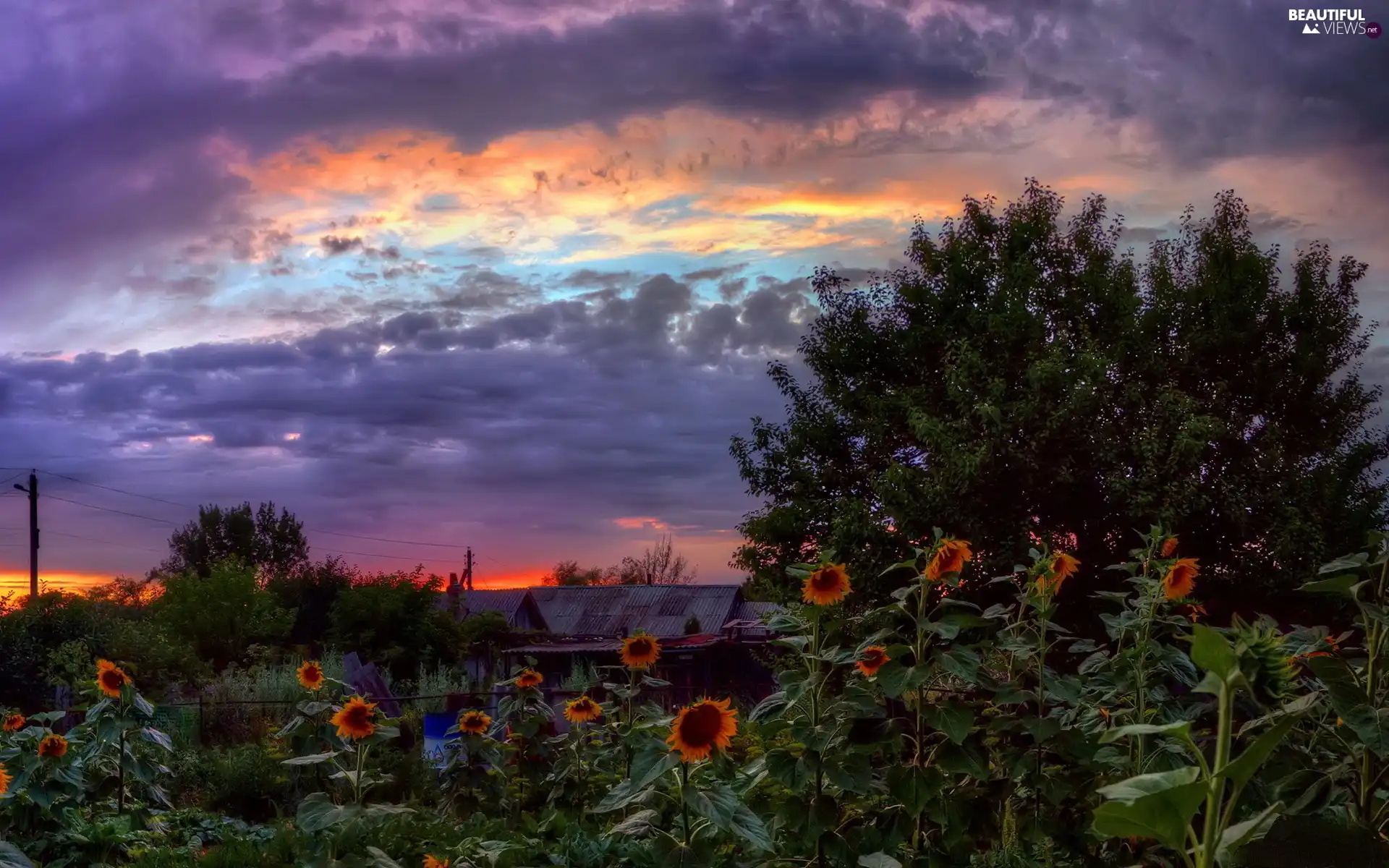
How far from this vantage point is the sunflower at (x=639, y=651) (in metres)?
4.77

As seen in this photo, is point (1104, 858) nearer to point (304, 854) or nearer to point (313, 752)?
point (304, 854)

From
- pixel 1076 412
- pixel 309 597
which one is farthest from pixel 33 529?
pixel 1076 412

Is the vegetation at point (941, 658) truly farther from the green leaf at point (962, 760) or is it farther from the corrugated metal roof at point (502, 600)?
the corrugated metal roof at point (502, 600)

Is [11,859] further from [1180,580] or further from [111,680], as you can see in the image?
[111,680]

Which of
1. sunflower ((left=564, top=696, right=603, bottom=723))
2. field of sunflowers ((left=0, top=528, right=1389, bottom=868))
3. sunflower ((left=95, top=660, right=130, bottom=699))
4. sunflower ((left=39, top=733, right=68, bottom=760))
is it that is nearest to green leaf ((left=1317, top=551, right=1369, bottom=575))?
field of sunflowers ((left=0, top=528, right=1389, bottom=868))

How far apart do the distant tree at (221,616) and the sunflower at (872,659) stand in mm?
20355

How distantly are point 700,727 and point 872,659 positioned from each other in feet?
1.72

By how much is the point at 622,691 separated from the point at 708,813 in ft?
9.26

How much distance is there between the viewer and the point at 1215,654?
1.00 m

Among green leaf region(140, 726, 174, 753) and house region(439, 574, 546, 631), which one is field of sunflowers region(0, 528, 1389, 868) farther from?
house region(439, 574, 546, 631)

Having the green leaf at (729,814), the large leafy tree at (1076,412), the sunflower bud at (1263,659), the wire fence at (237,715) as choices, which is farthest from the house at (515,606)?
the sunflower bud at (1263,659)

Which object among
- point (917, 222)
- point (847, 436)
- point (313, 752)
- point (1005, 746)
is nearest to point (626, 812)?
point (1005, 746)

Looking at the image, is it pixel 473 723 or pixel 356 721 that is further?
pixel 473 723

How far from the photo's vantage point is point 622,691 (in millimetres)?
5059
